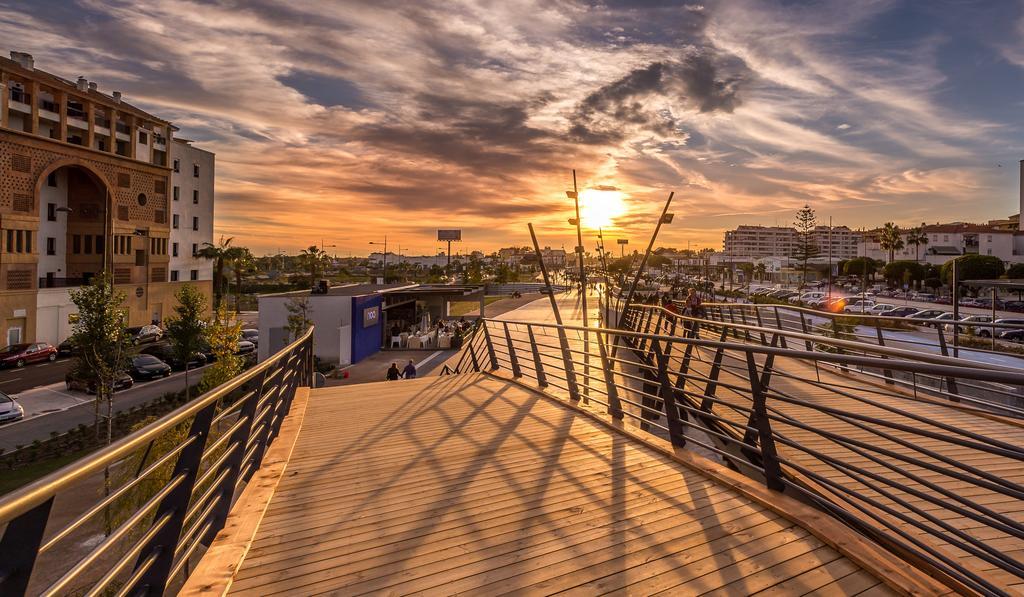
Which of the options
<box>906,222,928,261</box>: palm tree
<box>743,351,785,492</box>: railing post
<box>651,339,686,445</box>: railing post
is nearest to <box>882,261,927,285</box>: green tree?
<box>906,222,928,261</box>: palm tree

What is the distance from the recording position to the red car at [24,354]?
3316 centimetres

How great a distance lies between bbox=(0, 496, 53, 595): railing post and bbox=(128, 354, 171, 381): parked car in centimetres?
3458

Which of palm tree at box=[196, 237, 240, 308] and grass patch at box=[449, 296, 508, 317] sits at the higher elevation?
palm tree at box=[196, 237, 240, 308]

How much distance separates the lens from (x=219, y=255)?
57625 millimetres

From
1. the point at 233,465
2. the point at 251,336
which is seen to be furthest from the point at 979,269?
the point at 233,465

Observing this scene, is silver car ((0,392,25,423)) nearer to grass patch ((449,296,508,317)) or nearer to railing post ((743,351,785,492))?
railing post ((743,351,785,492))

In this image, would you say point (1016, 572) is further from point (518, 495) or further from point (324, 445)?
point (324, 445)

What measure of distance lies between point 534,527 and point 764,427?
1.76 metres

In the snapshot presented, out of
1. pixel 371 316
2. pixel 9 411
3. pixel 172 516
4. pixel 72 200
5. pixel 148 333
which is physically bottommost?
pixel 9 411

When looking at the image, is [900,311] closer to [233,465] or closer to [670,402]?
[670,402]

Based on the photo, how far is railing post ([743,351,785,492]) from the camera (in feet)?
12.3

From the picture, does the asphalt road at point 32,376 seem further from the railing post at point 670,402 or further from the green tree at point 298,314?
the railing post at point 670,402

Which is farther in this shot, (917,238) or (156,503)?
(917,238)

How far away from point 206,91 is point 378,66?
798 cm
